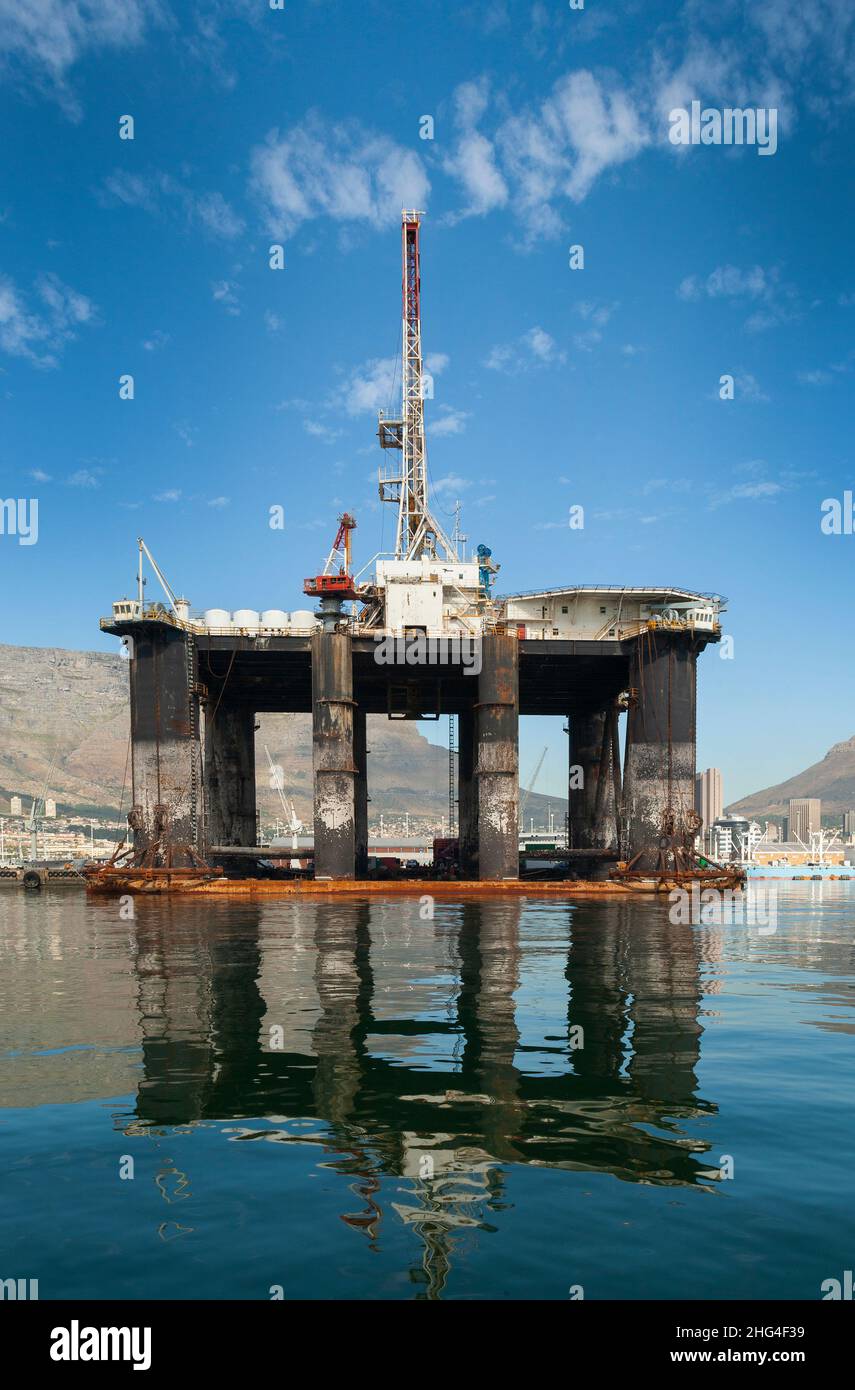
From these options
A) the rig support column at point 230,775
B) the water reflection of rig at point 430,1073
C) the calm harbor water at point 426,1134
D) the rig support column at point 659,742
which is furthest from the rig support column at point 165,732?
the calm harbor water at point 426,1134

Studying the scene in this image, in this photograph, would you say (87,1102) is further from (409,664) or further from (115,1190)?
(409,664)

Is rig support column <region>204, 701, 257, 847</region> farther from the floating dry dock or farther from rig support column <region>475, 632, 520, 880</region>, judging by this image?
rig support column <region>475, 632, 520, 880</region>

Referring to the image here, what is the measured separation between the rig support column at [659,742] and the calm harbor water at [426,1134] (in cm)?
4541

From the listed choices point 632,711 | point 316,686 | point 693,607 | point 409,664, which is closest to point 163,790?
point 316,686

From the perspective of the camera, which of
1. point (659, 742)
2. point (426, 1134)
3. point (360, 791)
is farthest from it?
point (360, 791)

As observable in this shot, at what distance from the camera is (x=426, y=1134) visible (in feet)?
43.4

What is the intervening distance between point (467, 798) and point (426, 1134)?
3371 inches

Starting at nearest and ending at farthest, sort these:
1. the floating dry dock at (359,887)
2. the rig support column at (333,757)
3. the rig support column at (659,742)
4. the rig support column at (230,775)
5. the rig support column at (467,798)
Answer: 1. the floating dry dock at (359,887)
2. the rig support column at (333,757)
3. the rig support column at (659,742)
4. the rig support column at (230,775)
5. the rig support column at (467,798)

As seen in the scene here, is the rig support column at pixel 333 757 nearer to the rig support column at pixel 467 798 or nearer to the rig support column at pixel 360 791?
the rig support column at pixel 360 791

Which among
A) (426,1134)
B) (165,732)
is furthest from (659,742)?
(426,1134)

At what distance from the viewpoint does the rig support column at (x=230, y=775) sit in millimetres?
87562

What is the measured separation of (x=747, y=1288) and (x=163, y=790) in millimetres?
70245

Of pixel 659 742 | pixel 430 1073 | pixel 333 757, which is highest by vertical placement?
pixel 659 742

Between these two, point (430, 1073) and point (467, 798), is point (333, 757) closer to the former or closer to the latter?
point (467, 798)
